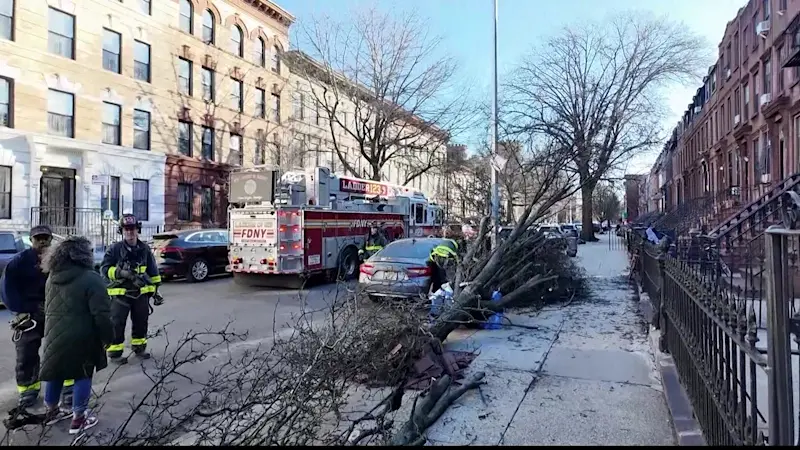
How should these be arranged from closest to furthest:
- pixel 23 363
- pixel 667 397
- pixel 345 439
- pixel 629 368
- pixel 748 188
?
pixel 345 439
pixel 667 397
pixel 23 363
pixel 629 368
pixel 748 188

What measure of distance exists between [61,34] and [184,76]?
5996 millimetres

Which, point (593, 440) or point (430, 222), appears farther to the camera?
point (430, 222)

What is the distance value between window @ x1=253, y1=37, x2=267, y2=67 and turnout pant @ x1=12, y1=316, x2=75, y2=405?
27.3 m

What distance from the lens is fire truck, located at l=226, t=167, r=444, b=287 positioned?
12.8 m

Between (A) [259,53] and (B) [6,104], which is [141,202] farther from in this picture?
(A) [259,53]

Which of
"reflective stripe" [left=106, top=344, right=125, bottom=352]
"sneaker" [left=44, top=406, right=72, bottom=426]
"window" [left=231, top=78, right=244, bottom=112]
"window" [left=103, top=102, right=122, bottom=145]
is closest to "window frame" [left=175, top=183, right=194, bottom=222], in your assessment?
"window" [left=103, top=102, right=122, bottom=145]

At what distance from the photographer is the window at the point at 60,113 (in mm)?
20125

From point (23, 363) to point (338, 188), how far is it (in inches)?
453

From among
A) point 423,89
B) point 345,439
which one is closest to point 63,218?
point 423,89

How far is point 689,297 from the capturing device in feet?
12.6

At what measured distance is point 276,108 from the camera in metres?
31.7

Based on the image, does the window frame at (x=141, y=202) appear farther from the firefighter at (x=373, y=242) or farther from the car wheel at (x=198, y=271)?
the firefighter at (x=373, y=242)

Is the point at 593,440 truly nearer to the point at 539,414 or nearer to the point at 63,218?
the point at 539,414

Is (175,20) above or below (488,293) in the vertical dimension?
above
